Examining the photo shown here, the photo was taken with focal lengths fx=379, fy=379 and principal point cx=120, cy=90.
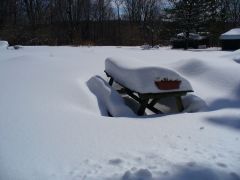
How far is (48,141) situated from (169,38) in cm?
2773

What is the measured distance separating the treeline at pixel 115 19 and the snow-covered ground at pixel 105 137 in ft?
65.9

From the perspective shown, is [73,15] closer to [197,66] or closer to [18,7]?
[18,7]

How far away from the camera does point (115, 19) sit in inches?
1506

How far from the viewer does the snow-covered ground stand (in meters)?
3.01

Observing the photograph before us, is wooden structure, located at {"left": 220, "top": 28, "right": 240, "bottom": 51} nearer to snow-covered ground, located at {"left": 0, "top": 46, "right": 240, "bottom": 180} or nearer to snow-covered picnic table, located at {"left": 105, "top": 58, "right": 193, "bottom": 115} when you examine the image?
snow-covered ground, located at {"left": 0, "top": 46, "right": 240, "bottom": 180}

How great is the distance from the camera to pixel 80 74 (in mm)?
7629

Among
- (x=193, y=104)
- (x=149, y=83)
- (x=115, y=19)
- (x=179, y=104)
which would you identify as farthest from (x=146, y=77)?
(x=115, y=19)

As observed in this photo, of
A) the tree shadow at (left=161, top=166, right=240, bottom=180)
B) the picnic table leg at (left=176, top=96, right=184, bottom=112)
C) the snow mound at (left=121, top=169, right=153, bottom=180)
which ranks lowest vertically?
the picnic table leg at (left=176, top=96, right=184, bottom=112)

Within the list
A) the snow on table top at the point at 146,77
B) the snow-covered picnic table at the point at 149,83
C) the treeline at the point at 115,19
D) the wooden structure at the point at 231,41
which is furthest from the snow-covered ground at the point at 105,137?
the treeline at the point at 115,19

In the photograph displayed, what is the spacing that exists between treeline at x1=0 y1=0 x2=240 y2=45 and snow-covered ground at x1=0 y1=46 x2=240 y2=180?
791 inches

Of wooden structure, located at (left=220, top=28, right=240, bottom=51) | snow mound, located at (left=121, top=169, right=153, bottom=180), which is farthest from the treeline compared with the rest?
snow mound, located at (left=121, top=169, right=153, bottom=180)

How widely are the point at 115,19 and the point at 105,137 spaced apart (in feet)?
116

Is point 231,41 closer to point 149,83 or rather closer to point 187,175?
point 149,83

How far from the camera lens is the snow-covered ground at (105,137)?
3014mm
